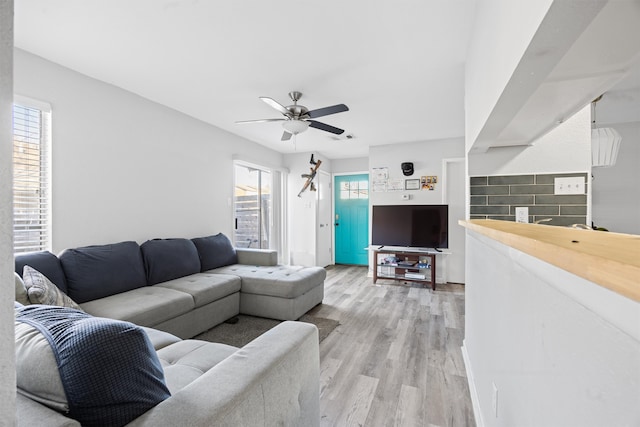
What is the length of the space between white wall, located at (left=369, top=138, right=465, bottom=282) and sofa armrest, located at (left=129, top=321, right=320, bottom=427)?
4.00 m

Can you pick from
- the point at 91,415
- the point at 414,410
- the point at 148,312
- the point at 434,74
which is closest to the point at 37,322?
the point at 91,415

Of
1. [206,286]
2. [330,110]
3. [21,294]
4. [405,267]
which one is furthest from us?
[405,267]

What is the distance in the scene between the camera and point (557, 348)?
Result: 0.60 m

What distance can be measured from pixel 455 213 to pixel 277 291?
10.8ft

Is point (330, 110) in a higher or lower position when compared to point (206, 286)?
higher

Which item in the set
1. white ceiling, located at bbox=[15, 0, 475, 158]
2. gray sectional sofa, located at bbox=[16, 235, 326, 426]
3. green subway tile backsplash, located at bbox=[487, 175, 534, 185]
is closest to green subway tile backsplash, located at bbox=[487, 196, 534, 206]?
green subway tile backsplash, located at bbox=[487, 175, 534, 185]

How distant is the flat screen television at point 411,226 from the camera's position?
4.46 meters

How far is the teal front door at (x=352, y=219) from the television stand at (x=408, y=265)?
1.20 m

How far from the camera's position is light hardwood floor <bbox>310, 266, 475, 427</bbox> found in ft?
5.56

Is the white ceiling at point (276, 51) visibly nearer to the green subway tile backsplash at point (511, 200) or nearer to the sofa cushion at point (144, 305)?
the green subway tile backsplash at point (511, 200)

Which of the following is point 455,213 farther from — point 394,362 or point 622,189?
point 394,362

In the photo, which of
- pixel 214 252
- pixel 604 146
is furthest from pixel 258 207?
pixel 604 146

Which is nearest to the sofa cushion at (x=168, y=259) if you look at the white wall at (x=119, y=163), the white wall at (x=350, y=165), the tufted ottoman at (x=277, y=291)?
the white wall at (x=119, y=163)

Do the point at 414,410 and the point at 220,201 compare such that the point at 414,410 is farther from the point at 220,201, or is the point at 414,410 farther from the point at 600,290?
the point at 220,201
